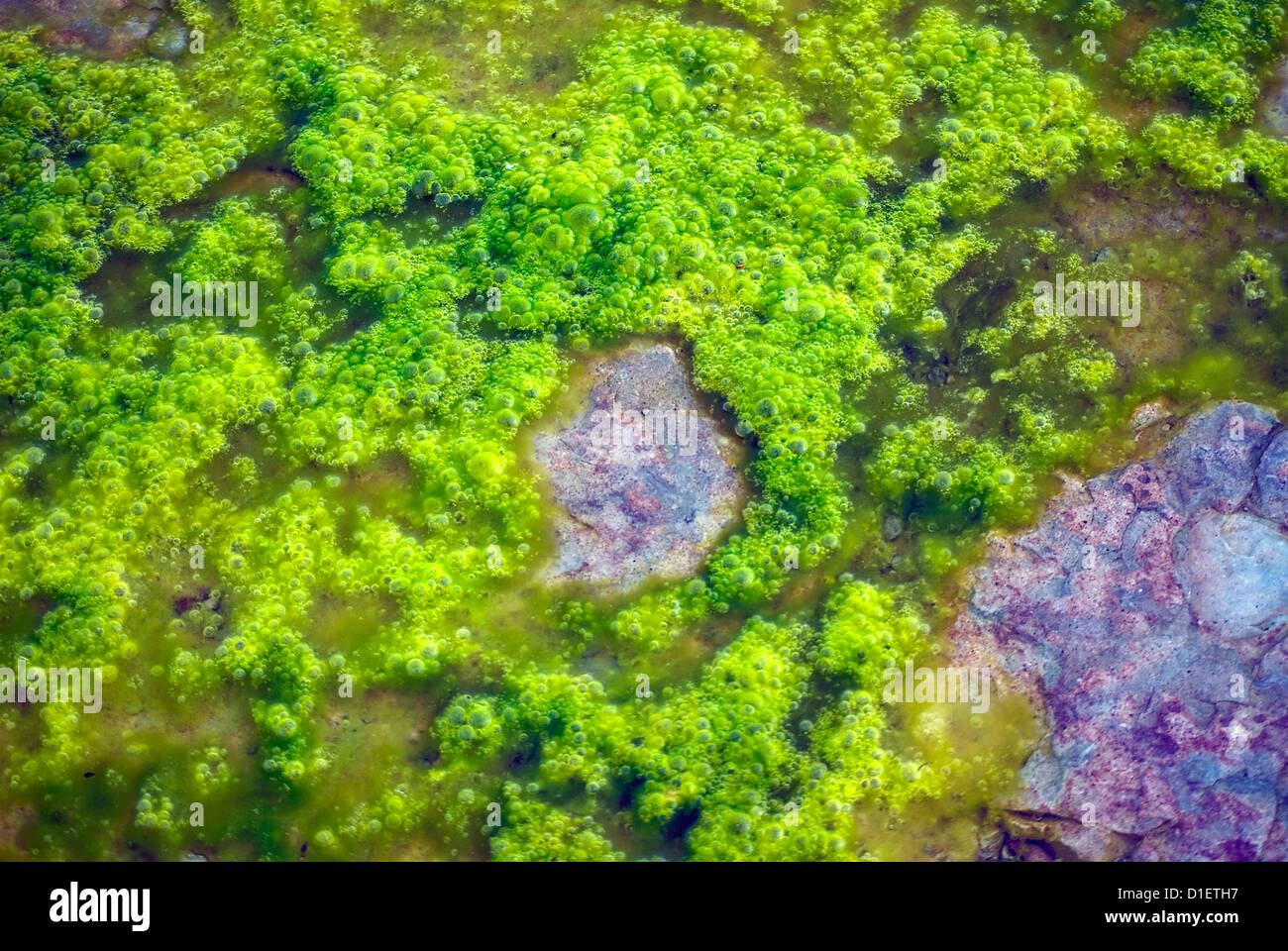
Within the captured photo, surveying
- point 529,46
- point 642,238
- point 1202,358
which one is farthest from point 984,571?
point 529,46

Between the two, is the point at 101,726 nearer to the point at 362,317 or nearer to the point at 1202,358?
the point at 362,317

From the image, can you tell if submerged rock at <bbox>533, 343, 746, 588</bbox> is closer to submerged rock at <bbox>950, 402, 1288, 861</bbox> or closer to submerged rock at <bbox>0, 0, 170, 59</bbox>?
submerged rock at <bbox>950, 402, 1288, 861</bbox>

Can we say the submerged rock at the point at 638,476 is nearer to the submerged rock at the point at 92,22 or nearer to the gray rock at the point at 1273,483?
the gray rock at the point at 1273,483

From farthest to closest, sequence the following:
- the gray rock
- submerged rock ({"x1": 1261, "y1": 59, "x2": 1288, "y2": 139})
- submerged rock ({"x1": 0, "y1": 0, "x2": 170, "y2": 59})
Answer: submerged rock ({"x1": 0, "y1": 0, "x2": 170, "y2": 59}), submerged rock ({"x1": 1261, "y1": 59, "x2": 1288, "y2": 139}), the gray rock

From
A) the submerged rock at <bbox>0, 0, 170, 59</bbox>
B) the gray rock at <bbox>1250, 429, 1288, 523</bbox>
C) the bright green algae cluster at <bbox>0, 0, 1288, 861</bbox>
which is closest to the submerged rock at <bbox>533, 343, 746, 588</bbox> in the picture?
the bright green algae cluster at <bbox>0, 0, 1288, 861</bbox>

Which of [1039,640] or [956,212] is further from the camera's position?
[956,212]

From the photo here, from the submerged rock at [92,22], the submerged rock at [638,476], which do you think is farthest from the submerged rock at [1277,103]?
the submerged rock at [92,22]
